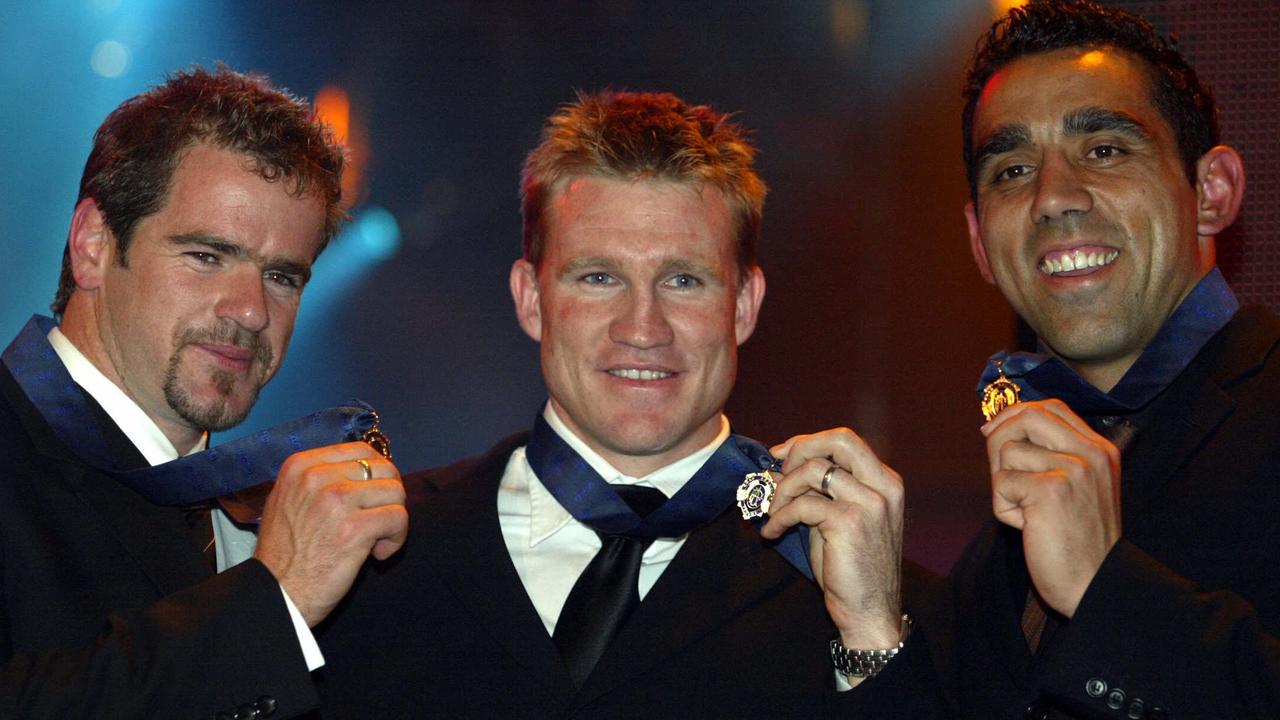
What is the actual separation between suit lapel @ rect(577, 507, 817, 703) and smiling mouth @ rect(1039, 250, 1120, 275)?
84 cm

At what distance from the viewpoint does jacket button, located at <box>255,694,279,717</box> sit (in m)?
2.09

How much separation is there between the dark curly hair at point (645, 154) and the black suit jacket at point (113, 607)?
1.07 m

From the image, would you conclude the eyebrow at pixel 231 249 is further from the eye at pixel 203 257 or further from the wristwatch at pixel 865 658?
the wristwatch at pixel 865 658

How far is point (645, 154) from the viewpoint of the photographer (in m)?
2.84

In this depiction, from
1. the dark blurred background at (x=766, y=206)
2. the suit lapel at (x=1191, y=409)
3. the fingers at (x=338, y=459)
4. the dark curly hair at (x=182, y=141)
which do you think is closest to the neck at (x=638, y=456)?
the fingers at (x=338, y=459)

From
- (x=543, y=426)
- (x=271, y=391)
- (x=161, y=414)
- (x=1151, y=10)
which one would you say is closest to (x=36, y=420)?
(x=161, y=414)

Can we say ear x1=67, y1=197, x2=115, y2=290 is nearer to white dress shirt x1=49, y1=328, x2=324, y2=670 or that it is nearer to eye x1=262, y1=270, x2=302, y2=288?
white dress shirt x1=49, y1=328, x2=324, y2=670

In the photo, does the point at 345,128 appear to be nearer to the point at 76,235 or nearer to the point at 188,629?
the point at 76,235

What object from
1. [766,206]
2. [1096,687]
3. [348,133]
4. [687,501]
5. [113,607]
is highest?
[348,133]

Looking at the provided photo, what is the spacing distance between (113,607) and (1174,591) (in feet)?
6.04

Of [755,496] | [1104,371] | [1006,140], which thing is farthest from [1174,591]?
[1006,140]

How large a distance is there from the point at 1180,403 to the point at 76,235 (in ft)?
7.74

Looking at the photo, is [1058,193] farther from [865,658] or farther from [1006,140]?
[865,658]

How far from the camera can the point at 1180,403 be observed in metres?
2.39
